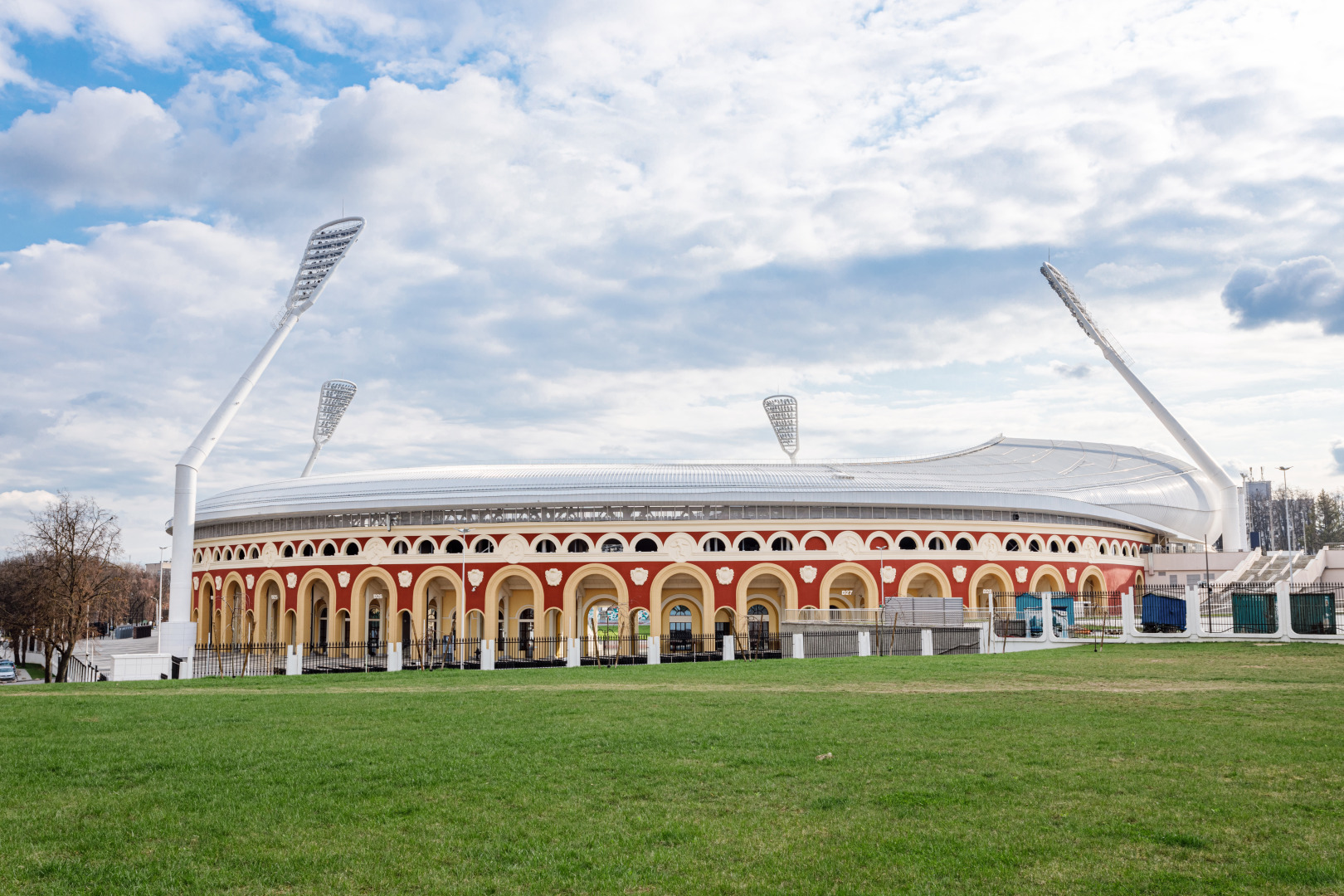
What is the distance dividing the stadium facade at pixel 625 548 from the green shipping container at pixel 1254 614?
15.2 m

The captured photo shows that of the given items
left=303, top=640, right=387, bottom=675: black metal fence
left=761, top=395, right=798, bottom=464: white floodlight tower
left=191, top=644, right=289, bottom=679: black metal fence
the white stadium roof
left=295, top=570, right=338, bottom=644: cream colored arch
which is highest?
left=761, top=395, right=798, bottom=464: white floodlight tower

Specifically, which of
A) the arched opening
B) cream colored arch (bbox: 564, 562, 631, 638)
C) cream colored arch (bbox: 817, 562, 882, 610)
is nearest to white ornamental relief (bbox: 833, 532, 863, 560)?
cream colored arch (bbox: 817, 562, 882, 610)

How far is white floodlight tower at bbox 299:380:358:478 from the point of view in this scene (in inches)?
2832

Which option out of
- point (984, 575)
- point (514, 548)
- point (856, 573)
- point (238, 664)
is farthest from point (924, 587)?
point (238, 664)

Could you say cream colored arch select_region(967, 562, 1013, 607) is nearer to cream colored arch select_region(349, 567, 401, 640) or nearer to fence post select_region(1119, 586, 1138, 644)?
fence post select_region(1119, 586, 1138, 644)

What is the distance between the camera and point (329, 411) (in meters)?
72.5

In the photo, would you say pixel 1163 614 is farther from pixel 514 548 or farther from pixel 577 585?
pixel 514 548

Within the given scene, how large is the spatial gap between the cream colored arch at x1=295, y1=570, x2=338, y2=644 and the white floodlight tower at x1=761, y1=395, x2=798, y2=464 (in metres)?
31.3

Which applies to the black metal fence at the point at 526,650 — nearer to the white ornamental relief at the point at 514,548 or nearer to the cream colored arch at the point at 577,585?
the cream colored arch at the point at 577,585

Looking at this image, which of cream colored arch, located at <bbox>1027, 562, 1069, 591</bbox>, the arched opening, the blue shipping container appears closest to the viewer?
the blue shipping container

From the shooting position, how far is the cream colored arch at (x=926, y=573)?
48.8m

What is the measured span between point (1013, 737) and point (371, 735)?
356 inches

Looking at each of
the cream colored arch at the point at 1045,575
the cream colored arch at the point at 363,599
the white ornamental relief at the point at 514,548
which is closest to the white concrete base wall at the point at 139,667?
the cream colored arch at the point at 363,599

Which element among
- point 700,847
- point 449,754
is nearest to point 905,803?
point 700,847
